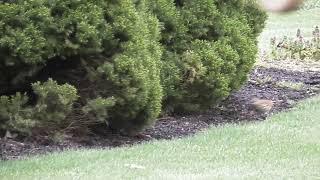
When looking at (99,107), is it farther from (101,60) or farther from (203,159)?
(203,159)

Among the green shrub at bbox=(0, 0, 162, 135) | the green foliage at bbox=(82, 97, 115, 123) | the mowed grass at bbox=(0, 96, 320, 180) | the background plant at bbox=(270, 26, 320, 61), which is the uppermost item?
the background plant at bbox=(270, 26, 320, 61)

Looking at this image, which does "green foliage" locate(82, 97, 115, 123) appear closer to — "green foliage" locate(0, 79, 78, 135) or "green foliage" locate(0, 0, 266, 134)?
"green foliage" locate(0, 0, 266, 134)

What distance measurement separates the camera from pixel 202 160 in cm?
552

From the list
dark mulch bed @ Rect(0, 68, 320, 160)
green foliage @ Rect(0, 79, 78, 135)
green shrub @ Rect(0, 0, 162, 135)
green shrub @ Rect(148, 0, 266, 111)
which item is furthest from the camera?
green shrub @ Rect(148, 0, 266, 111)

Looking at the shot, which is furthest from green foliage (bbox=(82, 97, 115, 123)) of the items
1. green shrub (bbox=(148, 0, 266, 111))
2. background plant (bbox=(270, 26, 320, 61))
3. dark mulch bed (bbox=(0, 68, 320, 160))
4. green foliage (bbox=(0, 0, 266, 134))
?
background plant (bbox=(270, 26, 320, 61))

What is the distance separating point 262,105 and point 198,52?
1617 mm

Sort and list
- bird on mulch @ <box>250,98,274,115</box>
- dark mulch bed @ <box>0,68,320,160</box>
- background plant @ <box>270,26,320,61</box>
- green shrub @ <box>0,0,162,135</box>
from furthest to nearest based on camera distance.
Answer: background plant @ <box>270,26,320,61</box> → bird on mulch @ <box>250,98,274,115</box> → dark mulch bed @ <box>0,68,320,160</box> → green shrub @ <box>0,0,162,135</box>

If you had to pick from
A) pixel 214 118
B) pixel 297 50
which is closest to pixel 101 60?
pixel 214 118

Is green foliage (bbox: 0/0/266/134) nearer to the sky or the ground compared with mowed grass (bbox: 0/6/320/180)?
nearer to the sky

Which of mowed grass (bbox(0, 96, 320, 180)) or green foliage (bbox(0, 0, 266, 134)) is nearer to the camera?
mowed grass (bbox(0, 96, 320, 180))

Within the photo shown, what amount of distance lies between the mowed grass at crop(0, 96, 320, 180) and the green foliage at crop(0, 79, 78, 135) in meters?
0.52

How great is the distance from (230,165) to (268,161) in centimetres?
40

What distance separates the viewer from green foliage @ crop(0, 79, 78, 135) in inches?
241

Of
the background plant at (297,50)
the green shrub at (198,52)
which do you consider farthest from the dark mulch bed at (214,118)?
the background plant at (297,50)
